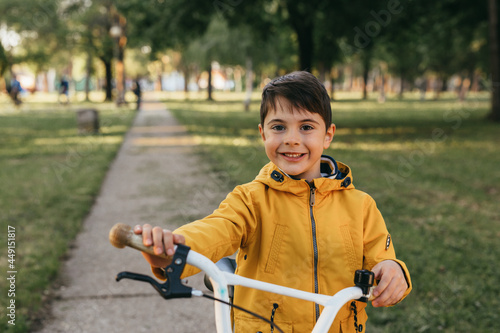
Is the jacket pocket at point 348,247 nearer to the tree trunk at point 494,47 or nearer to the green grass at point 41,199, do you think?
the green grass at point 41,199

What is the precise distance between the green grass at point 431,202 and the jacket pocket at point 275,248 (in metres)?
1.87

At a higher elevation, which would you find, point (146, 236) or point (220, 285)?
point (146, 236)

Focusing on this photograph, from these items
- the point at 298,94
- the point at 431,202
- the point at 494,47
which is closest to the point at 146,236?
the point at 298,94

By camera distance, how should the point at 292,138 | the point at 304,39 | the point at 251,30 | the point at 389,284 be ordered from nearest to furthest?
1. the point at 389,284
2. the point at 292,138
3. the point at 304,39
4. the point at 251,30

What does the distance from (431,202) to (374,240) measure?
531 centimetres

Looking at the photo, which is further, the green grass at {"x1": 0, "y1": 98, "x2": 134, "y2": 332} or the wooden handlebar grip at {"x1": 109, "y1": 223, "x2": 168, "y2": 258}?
the green grass at {"x1": 0, "y1": 98, "x2": 134, "y2": 332}

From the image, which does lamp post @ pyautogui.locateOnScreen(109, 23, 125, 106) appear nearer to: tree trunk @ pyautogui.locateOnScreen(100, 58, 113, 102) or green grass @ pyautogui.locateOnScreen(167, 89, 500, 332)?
tree trunk @ pyautogui.locateOnScreen(100, 58, 113, 102)

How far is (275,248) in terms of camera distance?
1.88m

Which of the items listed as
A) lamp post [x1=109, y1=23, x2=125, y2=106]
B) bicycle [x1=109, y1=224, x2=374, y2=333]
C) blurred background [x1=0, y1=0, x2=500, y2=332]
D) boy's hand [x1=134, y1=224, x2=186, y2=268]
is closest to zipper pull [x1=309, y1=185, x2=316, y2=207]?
bicycle [x1=109, y1=224, x2=374, y2=333]

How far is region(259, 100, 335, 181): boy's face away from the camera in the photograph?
1.84 m

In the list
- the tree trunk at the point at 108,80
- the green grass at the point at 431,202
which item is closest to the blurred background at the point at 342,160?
the green grass at the point at 431,202

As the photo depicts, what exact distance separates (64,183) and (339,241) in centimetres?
682

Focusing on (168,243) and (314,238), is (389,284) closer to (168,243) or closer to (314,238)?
(314,238)

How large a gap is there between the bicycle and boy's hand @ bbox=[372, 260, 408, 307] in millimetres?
139
